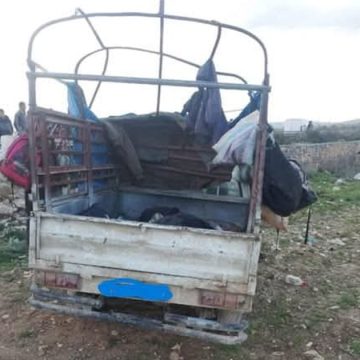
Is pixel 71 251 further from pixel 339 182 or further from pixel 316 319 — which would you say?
pixel 339 182

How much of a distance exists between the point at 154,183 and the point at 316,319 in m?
2.07

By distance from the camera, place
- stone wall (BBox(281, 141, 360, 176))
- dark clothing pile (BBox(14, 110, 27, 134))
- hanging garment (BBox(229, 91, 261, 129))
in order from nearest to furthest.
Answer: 1. hanging garment (BBox(229, 91, 261, 129))
2. dark clothing pile (BBox(14, 110, 27, 134))
3. stone wall (BBox(281, 141, 360, 176))

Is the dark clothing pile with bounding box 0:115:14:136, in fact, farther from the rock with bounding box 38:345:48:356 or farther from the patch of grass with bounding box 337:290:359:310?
the patch of grass with bounding box 337:290:359:310

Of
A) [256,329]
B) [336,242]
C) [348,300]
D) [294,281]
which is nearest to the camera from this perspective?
[256,329]

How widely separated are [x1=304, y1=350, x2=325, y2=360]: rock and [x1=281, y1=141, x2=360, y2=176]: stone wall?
33.7ft

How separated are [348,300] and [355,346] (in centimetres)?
92

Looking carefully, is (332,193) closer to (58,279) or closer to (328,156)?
(328,156)

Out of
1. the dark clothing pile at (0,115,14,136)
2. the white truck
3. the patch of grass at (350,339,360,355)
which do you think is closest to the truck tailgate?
the white truck

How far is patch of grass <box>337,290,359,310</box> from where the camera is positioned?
4145mm

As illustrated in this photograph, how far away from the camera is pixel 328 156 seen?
1479 cm

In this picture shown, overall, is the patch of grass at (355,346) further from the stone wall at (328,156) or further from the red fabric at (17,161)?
the stone wall at (328,156)

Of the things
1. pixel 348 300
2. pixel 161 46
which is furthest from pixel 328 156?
pixel 161 46

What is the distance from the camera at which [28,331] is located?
11.1ft

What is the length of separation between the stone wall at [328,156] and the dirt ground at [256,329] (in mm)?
8713
